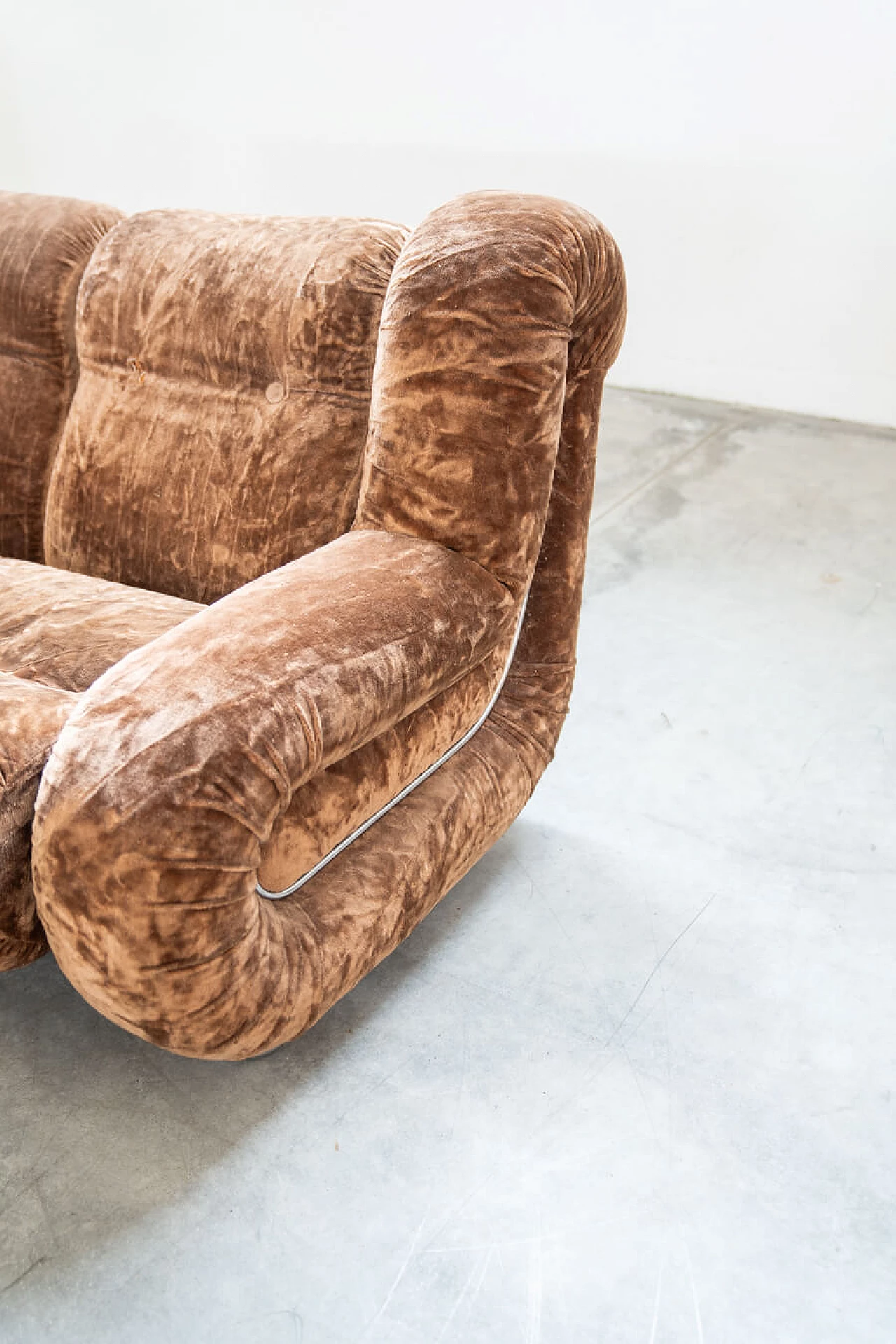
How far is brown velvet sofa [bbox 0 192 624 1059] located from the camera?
1158 mm

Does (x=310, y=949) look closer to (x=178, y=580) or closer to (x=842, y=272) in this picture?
(x=178, y=580)

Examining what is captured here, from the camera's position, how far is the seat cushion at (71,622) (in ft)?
4.91

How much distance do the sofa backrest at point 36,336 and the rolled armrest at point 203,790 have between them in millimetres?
784

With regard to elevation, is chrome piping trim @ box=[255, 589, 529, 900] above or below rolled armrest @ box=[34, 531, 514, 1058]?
below

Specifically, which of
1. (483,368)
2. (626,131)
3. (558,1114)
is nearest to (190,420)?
(483,368)

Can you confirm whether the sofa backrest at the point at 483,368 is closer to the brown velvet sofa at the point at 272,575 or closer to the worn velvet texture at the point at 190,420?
the brown velvet sofa at the point at 272,575

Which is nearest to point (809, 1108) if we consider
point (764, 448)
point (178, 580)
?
point (178, 580)

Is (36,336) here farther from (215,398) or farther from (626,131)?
(626,131)

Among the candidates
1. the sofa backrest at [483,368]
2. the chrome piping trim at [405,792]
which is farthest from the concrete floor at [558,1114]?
the sofa backrest at [483,368]

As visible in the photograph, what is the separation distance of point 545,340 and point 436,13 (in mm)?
3179

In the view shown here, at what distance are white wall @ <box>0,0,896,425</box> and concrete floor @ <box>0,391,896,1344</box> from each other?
2206 millimetres

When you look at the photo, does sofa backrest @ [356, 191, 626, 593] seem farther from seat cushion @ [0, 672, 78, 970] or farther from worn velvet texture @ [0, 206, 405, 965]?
seat cushion @ [0, 672, 78, 970]

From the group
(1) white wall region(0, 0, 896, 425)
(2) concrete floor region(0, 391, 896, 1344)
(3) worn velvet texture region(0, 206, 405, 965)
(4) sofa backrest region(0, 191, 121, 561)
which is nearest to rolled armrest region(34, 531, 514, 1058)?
(2) concrete floor region(0, 391, 896, 1344)

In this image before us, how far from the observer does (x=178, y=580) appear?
1779 mm
